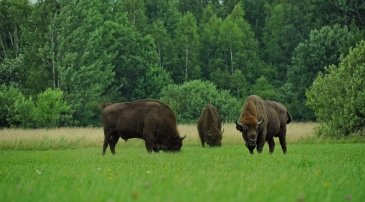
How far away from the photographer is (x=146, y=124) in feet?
80.3

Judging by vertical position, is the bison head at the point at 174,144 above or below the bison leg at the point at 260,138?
below

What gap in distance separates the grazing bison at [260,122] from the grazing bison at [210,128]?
9.14 meters

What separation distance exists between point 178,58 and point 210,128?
4980 cm

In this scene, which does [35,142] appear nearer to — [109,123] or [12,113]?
[109,123]

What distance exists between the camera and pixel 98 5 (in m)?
72.5

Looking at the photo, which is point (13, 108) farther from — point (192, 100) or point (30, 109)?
point (192, 100)

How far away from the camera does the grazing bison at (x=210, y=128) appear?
109 ft

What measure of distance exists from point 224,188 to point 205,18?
3302 inches

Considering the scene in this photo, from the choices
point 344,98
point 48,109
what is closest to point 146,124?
point 344,98

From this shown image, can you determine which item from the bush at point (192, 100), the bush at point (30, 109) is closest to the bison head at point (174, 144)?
the bush at point (30, 109)

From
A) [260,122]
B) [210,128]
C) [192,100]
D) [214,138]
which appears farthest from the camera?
[192,100]

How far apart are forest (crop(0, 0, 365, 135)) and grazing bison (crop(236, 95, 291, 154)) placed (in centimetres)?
1570

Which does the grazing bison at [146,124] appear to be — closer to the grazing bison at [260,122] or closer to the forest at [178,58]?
the grazing bison at [260,122]

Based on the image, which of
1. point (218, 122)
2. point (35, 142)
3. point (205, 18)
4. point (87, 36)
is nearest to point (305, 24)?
point (205, 18)
